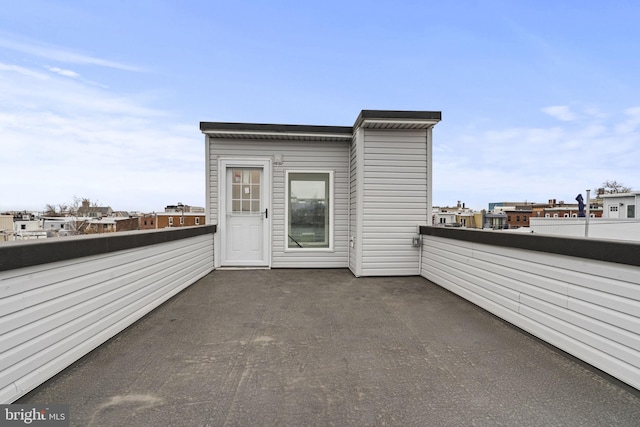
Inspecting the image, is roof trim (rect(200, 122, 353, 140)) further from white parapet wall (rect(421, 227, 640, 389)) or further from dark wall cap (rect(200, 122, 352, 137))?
white parapet wall (rect(421, 227, 640, 389))

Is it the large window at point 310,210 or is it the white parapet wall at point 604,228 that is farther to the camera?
the white parapet wall at point 604,228

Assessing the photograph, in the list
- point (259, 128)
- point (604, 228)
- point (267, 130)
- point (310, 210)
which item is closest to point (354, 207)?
point (310, 210)

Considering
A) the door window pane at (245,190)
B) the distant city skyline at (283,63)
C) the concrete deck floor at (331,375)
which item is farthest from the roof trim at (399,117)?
the concrete deck floor at (331,375)

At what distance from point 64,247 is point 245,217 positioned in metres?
3.43

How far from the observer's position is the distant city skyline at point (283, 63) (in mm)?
5820

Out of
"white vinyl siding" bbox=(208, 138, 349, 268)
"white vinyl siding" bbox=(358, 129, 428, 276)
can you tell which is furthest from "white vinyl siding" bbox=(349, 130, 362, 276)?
"white vinyl siding" bbox=(208, 138, 349, 268)

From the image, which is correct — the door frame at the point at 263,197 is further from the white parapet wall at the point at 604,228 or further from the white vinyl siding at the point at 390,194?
the white parapet wall at the point at 604,228

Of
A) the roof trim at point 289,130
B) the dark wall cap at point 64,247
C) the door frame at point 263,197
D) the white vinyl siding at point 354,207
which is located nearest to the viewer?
the dark wall cap at point 64,247

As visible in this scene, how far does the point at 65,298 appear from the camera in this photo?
1.87 m

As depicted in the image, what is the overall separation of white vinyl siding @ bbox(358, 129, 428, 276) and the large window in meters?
0.91

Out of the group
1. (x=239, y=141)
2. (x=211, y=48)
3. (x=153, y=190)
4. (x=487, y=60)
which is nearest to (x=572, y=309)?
(x=239, y=141)

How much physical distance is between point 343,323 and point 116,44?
791 cm

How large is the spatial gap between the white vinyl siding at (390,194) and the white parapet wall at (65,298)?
3.02 meters

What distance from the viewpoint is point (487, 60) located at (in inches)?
291
